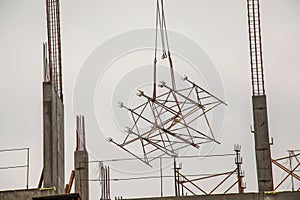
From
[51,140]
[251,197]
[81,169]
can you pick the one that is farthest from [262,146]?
[81,169]

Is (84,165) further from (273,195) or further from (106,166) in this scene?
(273,195)

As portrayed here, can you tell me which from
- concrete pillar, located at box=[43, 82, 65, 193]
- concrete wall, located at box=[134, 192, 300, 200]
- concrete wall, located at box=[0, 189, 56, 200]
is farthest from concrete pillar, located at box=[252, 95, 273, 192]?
concrete wall, located at box=[0, 189, 56, 200]

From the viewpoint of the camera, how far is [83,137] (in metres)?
38.1

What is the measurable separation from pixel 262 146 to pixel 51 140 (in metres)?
6.15

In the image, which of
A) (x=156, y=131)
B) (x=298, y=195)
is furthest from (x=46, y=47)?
(x=298, y=195)

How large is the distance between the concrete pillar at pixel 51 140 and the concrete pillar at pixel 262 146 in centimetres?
585

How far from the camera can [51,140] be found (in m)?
31.5

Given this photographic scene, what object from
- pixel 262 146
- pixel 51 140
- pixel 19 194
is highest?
pixel 51 140

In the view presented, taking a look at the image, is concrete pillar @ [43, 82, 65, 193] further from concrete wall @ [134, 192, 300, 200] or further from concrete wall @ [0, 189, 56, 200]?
A: concrete wall @ [134, 192, 300, 200]

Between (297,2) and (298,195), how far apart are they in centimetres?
1251

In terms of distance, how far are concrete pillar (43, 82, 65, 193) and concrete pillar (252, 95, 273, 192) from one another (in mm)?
5847

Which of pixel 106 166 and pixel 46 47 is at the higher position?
pixel 46 47

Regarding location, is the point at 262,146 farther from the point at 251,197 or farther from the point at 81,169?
the point at 81,169

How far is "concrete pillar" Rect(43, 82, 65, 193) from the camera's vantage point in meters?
31.2
